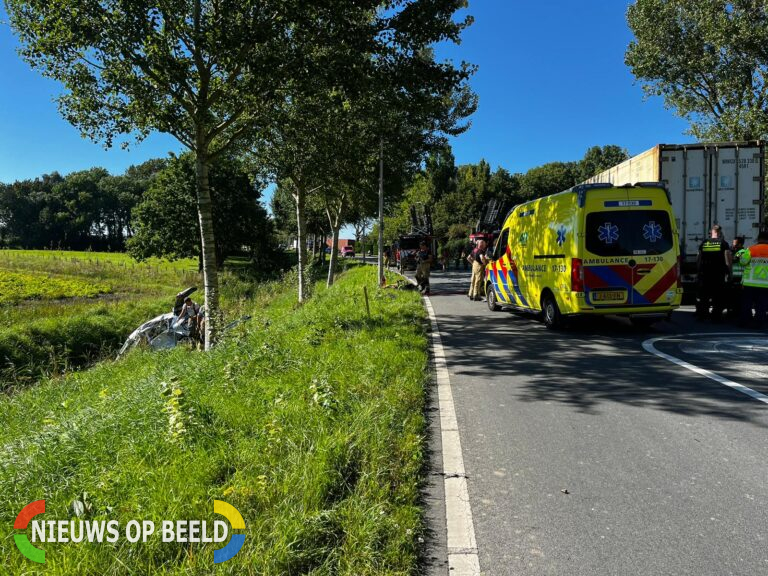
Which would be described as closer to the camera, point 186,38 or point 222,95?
point 186,38

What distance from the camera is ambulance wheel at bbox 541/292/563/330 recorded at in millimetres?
10118

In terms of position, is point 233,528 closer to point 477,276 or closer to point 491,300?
point 491,300

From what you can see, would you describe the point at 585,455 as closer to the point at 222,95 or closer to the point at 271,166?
the point at 222,95

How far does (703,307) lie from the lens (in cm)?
1120

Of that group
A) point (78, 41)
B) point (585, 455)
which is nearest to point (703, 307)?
point (585, 455)

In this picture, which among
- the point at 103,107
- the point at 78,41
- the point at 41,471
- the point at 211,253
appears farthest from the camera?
the point at 211,253

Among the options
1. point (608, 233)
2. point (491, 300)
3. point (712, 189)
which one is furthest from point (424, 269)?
point (608, 233)

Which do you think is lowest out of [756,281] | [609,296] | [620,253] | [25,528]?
[25,528]

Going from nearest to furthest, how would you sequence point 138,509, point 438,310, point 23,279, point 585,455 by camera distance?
1. point 138,509
2. point 585,455
3. point 438,310
4. point 23,279

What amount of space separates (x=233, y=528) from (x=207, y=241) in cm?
921

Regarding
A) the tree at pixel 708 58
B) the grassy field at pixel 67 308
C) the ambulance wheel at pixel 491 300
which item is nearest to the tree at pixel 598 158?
the tree at pixel 708 58

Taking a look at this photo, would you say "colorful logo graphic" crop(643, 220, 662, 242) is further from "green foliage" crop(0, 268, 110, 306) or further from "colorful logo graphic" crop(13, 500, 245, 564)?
"green foliage" crop(0, 268, 110, 306)

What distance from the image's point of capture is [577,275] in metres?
9.16

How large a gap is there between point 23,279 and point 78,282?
2.36 meters
